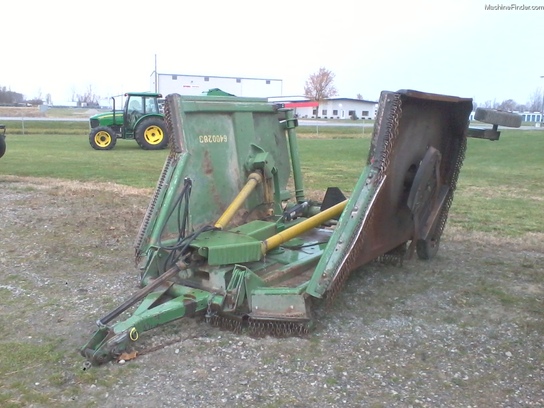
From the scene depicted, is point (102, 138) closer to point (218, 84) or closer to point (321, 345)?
point (321, 345)

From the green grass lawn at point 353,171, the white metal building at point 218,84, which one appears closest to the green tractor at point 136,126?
the green grass lawn at point 353,171

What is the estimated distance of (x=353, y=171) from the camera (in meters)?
12.5

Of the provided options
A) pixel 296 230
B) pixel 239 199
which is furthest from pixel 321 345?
pixel 239 199

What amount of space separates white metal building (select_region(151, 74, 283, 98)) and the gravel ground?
52368 mm

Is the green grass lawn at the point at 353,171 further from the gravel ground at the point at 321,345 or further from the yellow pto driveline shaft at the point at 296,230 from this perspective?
the yellow pto driveline shaft at the point at 296,230

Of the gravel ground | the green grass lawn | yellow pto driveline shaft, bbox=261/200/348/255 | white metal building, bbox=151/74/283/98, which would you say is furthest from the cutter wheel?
white metal building, bbox=151/74/283/98

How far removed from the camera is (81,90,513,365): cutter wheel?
3520 mm

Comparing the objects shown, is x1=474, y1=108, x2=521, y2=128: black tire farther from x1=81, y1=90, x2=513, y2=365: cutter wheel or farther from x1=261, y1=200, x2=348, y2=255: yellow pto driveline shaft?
x1=261, y1=200, x2=348, y2=255: yellow pto driveline shaft

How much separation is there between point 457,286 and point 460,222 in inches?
98.9

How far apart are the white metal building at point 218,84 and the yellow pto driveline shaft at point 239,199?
52.2 meters

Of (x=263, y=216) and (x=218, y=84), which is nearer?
(x=263, y=216)

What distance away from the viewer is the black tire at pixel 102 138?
17953mm

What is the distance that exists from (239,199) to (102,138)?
1471 cm

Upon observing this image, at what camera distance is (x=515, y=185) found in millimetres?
10695
